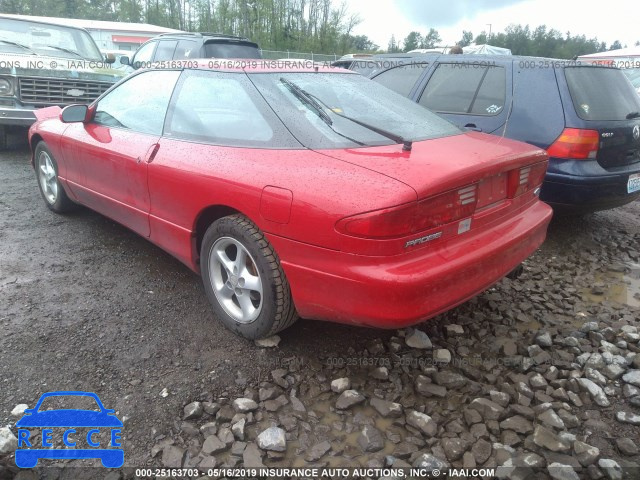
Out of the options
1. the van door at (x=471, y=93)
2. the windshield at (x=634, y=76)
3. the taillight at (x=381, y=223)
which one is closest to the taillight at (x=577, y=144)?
the van door at (x=471, y=93)

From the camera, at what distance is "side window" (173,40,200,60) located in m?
8.76

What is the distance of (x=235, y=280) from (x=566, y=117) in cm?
303

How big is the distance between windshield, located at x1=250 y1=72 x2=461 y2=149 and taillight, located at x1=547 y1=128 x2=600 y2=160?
1.37m

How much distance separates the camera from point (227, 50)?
9016 mm

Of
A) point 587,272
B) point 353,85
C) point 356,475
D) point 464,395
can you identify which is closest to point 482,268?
point 464,395

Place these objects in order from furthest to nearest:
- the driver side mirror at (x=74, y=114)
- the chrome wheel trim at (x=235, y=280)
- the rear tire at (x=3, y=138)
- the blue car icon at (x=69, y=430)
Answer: the rear tire at (x=3, y=138) < the driver side mirror at (x=74, y=114) < the chrome wheel trim at (x=235, y=280) < the blue car icon at (x=69, y=430)

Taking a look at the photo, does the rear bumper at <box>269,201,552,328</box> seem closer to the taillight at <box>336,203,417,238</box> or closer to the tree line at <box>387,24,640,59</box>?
the taillight at <box>336,203,417,238</box>

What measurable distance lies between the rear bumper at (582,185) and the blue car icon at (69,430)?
3.59m

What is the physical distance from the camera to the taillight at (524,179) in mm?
2547

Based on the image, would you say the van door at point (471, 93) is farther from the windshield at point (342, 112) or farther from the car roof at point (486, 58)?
the windshield at point (342, 112)

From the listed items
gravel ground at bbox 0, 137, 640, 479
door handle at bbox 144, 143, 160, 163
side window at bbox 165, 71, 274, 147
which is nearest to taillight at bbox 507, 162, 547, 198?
gravel ground at bbox 0, 137, 640, 479

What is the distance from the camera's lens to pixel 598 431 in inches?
81.5

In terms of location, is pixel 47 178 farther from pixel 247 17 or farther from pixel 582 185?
pixel 247 17

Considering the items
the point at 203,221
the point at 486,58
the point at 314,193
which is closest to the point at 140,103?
the point at 203,221
